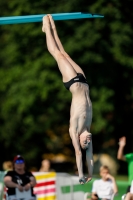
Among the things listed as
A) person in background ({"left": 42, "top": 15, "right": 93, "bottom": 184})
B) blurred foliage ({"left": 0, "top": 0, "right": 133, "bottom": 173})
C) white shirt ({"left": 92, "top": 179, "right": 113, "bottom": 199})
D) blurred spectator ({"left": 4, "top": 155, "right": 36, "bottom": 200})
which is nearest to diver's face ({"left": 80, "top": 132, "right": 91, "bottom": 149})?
person in background ({"left": 42, "top": 15, "right": 93, "bottom": 184})

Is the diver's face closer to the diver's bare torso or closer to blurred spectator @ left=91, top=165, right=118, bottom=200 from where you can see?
the diver's bare torso

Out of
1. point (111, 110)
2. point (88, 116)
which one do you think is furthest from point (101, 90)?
point (88, 116)

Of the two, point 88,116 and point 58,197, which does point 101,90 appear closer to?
point 58,197

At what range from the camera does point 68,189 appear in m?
14.2

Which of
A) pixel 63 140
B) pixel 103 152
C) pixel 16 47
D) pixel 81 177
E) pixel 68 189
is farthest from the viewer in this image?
pixel 63 140

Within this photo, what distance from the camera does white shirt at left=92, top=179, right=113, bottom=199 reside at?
1343 cm

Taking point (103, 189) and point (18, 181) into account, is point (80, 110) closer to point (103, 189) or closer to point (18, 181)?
point (18, 181)

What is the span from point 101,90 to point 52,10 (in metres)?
3.53

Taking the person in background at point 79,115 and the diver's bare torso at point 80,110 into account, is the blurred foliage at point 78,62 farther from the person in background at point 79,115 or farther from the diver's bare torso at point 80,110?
the diver's bare torso at point 80,110

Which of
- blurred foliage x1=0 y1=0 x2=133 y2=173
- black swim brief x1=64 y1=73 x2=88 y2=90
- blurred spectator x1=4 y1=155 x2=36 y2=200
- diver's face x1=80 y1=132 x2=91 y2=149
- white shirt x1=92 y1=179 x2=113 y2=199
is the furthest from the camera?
blurred foliage x1=0 y1=0 x2=133 y2=173

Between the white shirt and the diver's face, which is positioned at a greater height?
the diver's face

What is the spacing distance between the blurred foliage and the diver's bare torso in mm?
13736

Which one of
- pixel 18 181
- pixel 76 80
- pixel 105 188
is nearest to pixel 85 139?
pixel 76 80

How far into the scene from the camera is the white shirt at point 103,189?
13.4 metres
